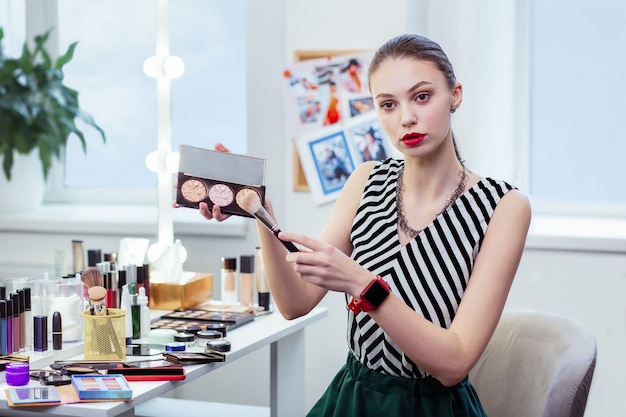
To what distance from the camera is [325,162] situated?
2.45m

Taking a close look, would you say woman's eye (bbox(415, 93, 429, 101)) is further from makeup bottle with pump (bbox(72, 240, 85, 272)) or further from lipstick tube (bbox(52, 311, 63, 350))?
makeup bottle with pump (bbox(72, 240, 85, 272))

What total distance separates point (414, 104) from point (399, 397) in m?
0.48

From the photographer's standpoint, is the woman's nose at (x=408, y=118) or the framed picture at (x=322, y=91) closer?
the woman's nose at (x=408, y=118)

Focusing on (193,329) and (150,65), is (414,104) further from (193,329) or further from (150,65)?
(150,65)

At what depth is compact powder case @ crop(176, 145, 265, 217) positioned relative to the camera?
57.1 inches

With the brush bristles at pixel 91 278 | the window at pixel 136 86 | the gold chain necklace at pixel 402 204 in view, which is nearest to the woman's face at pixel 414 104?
the gold chain necklace at pixel 402 204

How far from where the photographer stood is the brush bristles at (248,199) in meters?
1.43

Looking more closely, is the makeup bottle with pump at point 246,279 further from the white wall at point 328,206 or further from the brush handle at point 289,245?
the brush handle at point 289,245

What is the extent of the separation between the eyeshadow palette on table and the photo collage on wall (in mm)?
509

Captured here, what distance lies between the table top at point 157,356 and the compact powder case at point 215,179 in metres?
0.33

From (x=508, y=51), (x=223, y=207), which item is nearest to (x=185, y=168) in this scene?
(x=223, y=207)

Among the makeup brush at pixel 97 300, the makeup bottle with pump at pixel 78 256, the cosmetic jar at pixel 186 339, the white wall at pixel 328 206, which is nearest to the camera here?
the makeup brush at pixel 97 300

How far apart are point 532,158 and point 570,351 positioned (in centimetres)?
125

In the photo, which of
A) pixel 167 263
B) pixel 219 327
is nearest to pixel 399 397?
pixel 219 327
